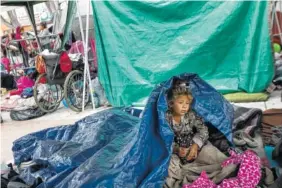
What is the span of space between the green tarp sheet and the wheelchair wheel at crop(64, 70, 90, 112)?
429mm

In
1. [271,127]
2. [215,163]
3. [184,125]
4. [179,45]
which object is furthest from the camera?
[179,45]

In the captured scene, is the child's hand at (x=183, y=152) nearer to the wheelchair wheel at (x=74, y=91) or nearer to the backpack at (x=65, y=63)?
the wheelchair wheel at (x=74, y=91)

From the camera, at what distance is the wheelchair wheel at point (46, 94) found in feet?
17.7

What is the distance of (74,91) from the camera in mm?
5391

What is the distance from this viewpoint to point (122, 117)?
337cm

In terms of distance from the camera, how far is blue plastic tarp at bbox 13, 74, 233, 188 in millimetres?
2217

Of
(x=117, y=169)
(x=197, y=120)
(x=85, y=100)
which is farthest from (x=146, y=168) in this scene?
(x=85, y=100)

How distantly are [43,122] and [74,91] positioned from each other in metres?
0.73

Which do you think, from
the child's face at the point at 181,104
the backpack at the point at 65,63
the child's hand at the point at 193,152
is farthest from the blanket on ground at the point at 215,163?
the backpack at the point at 65,63

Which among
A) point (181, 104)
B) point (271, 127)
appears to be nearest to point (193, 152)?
point (181, 104)

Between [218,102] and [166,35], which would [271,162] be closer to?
[218,102]

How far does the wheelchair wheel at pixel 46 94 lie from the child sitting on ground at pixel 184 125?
351 cm

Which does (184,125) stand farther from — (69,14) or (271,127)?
(69,14)

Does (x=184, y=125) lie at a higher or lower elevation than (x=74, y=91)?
higher
